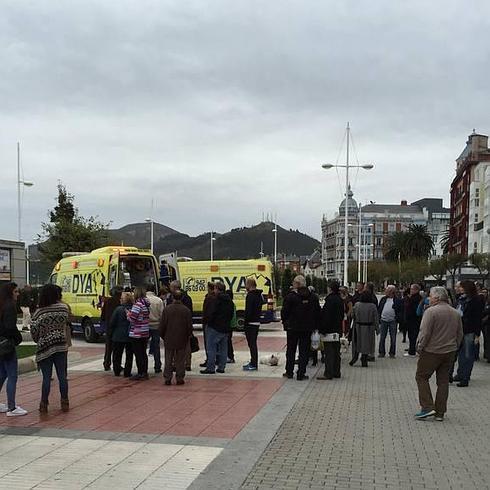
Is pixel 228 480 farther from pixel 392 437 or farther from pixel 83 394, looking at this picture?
pixel 83 394

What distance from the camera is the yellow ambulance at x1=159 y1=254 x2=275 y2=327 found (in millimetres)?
22658

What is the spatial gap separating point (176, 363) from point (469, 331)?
5183 millimetres

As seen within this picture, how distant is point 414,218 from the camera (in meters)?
162

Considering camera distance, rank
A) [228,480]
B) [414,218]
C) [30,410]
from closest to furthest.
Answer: [228,480] < [30,410] < [414,218]

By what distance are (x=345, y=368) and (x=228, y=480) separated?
7839 millimetres

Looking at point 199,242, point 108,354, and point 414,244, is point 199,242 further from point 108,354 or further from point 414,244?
point 108,354

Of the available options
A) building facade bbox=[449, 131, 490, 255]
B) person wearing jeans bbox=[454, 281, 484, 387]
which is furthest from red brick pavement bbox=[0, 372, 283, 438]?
building facade bbox=[449, 131, 490, 255]

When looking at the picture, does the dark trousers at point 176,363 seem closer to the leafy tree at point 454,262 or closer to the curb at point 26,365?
the curb at point 26,365

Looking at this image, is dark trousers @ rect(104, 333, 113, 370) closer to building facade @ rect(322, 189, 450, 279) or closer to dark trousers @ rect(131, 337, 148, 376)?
dark trousers @ rect(131, 337, 148, 376)

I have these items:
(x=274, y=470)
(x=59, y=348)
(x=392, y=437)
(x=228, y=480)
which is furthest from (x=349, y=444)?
(x=59, y=348)

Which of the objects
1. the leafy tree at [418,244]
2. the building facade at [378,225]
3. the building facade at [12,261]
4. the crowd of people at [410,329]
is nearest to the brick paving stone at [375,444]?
the crowd of people at [410,329]

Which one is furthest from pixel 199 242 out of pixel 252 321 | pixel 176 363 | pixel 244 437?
pixel 244 437

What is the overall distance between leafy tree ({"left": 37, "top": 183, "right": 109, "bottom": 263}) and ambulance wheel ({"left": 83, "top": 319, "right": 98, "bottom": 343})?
16.0 m

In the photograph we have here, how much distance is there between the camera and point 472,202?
80625 mm
